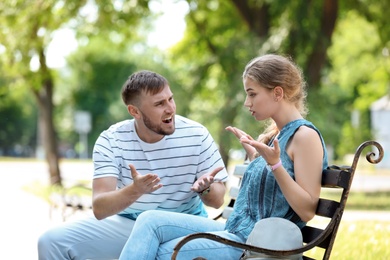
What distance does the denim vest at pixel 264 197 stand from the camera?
3787 mm

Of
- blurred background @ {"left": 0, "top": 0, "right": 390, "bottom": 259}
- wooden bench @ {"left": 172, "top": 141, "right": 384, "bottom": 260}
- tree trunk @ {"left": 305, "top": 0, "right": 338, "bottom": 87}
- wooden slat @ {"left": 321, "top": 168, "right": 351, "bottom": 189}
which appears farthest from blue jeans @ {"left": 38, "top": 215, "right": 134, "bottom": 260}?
tree trunk @ {"left": 305, "top": 0, "right": 338, "bottom": 87}

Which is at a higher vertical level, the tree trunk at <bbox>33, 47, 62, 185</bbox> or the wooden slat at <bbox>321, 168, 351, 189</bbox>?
the wooden slat at <bbox>321, 168, 351, 189</bbox>

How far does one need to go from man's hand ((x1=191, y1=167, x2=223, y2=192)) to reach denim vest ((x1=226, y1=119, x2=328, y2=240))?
21 cm

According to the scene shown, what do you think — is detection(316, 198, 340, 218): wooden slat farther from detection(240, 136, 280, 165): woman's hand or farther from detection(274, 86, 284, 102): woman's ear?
detection(274, 86, 284, 102): woman's ear

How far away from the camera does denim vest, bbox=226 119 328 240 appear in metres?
3.79

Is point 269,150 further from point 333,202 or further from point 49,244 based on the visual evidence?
point 49,244

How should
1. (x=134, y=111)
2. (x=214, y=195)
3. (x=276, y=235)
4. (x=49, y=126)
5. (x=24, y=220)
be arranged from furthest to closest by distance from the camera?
1. (x=49, y=126)
2. (x=24, y=220)
3. (x=134, y=111)
4. (x=214, y=195)
5. (x=276, y=235)

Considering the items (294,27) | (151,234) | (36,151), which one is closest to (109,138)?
(151,234)

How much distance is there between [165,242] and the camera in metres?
3.82

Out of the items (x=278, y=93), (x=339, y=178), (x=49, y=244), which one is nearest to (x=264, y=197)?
(x=339, y=178)

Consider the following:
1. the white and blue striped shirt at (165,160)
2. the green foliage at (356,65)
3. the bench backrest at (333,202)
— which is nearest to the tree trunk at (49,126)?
the green foliage at (356,65)

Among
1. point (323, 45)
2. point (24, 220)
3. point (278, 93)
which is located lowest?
point (24, 220)

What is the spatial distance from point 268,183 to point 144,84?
0.96 m

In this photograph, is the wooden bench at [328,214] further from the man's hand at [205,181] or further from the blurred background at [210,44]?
the blurred background at [210,44]
